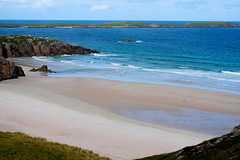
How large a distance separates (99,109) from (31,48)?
52187mm

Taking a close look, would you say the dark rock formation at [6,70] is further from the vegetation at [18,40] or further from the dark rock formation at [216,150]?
the dark rock formation at [216,150]

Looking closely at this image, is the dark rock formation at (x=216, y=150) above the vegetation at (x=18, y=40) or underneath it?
underneath

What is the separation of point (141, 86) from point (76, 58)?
36373 millimetres

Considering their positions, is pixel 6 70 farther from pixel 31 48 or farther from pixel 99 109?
pixel 31 48

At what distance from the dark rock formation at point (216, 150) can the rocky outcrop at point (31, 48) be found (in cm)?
6583

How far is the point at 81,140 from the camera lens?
66.9ft

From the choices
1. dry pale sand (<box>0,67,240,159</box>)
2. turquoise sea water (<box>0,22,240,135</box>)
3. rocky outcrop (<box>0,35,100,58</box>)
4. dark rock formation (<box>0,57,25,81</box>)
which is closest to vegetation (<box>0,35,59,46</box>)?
rocky outcrop (<box>0,35,100,58</box>)

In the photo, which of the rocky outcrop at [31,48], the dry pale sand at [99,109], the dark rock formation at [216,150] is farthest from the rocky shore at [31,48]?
the dark rock formation at [216,150]

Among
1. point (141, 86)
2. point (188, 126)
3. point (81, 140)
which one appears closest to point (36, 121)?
point (81, 140)

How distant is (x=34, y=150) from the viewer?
633 inches

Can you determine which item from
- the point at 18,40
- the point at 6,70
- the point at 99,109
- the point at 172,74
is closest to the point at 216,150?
the point at 99,109

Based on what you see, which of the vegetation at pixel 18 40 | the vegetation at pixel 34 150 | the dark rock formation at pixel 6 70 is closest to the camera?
the vegetation at pixel 34 150

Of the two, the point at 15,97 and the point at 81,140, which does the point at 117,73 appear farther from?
the point at 81,140

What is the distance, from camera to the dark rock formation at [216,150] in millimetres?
10992
